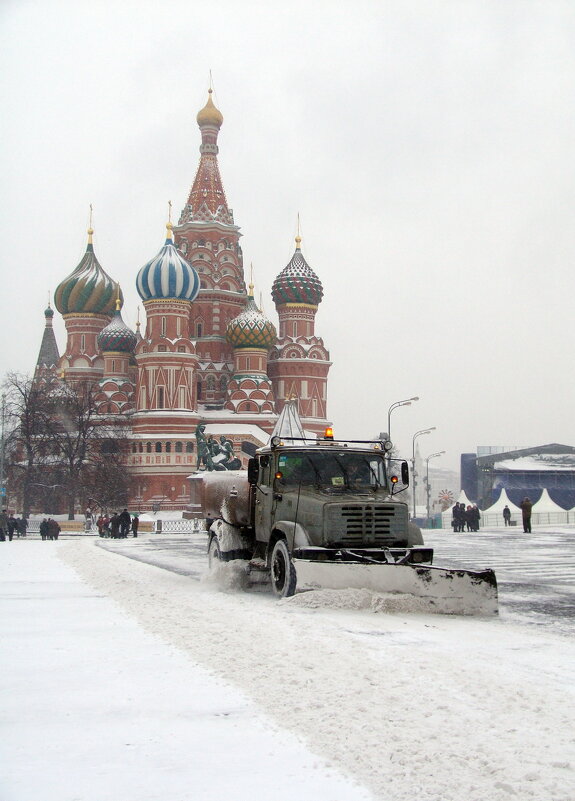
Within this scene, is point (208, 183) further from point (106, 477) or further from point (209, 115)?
point (106, 477)

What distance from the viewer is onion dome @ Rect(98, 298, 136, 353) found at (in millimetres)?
→ 73375

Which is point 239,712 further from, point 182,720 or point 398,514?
point 398,514

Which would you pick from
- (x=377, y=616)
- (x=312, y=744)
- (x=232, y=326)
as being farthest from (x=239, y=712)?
(x=232, y=326)

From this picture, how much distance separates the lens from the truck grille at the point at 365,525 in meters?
10.5

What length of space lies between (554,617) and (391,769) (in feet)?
20.0

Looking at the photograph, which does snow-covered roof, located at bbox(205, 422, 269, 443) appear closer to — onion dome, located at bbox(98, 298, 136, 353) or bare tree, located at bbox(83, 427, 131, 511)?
bare tree, located at bbox(83, 427, 131, 511)

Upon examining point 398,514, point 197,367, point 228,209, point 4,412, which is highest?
point 228,209

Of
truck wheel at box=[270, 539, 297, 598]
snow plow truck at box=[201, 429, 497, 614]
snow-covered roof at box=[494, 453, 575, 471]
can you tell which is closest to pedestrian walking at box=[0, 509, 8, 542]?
snow plow truck at box=[201, 429, 497, 614]

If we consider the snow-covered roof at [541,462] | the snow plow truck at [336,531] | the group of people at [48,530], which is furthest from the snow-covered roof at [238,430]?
the snow plow truck at [336,531]

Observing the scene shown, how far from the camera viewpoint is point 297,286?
77938 millimetres

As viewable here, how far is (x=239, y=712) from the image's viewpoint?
5.38 metres

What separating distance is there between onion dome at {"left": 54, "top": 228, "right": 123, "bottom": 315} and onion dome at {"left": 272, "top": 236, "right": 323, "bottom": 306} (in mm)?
14052

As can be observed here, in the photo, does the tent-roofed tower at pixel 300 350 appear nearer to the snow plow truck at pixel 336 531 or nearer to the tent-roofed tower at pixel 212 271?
the tent-roofed tower at pixel 212 271

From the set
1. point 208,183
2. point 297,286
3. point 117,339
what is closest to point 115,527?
point 117,339
